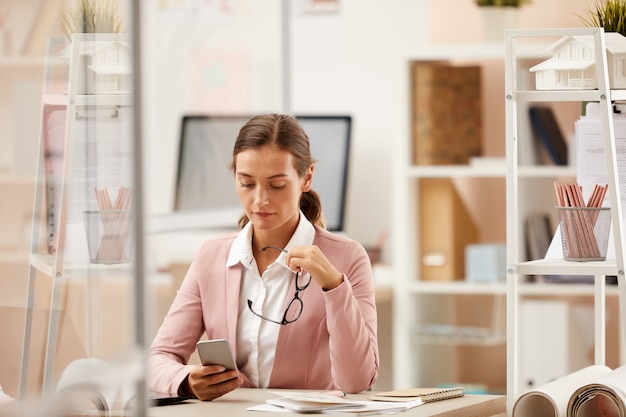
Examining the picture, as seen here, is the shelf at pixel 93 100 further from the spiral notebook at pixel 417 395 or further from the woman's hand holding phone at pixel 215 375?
the spiral notebook at pixel 417 395

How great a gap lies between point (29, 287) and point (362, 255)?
895 millimetres

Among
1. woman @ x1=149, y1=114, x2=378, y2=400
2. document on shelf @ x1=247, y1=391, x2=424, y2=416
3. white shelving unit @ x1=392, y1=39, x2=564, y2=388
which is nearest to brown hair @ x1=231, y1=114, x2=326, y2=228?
woman @ x1=149, y1=114, x2=378, y2=400

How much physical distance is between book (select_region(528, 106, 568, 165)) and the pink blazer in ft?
6.55

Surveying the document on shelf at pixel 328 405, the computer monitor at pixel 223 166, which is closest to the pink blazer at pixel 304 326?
the document on shelf at pixel 328 405

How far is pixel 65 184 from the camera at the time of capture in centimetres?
176

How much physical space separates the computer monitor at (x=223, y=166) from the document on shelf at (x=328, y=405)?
6.65 ft

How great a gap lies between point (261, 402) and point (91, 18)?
80 cm

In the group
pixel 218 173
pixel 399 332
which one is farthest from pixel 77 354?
pixel 399 332

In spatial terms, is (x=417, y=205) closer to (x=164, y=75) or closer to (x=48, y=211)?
(x=164, y=75)

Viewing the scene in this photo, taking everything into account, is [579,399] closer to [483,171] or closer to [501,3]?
[483,171]

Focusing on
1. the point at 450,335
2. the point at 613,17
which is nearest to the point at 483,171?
the point at 450,335

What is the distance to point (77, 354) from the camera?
166cm

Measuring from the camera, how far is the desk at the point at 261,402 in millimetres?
1948

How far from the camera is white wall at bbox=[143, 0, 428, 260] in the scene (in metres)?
4.51
